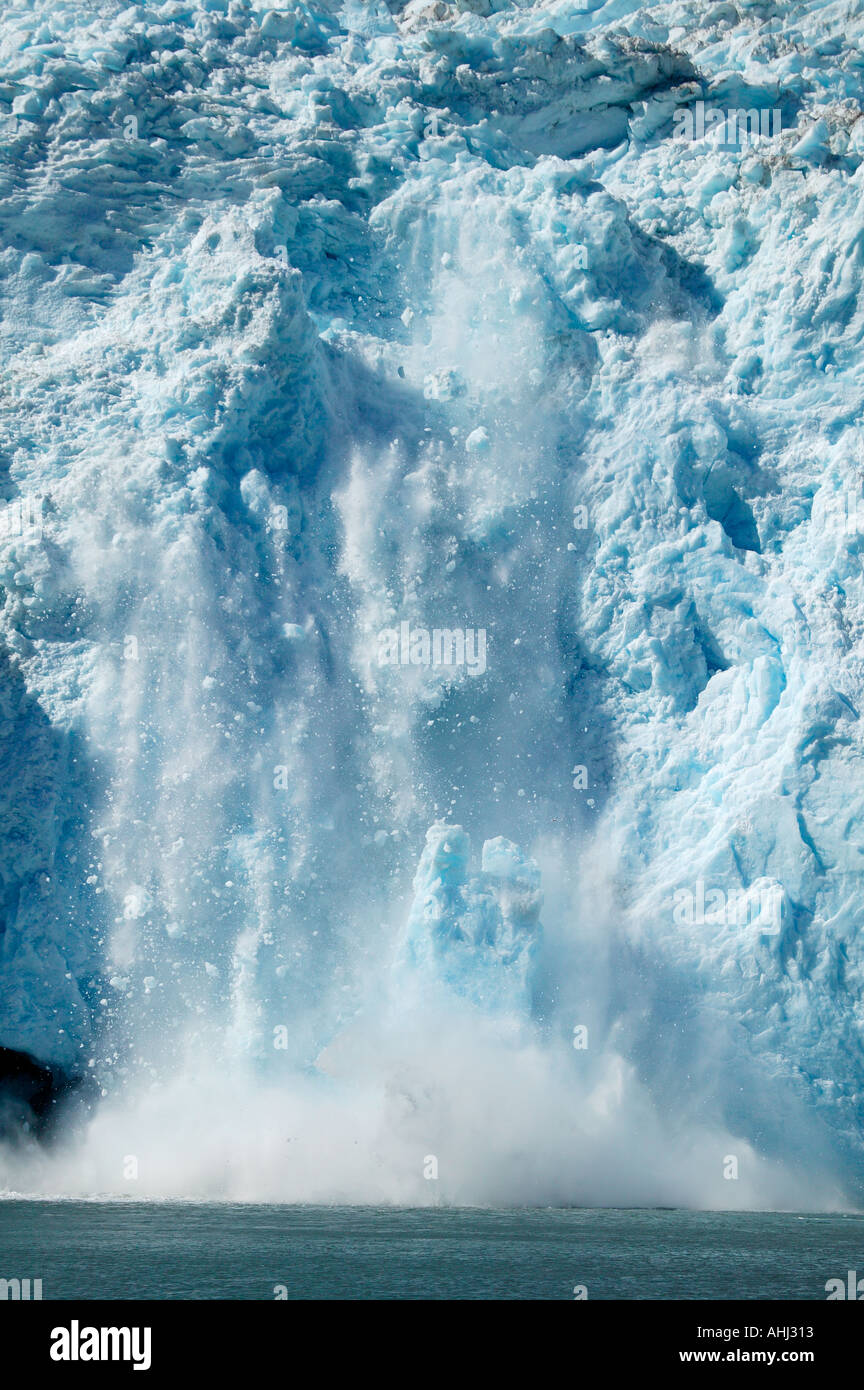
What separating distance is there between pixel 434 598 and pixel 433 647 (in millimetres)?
762

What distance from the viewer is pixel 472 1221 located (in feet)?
49.0

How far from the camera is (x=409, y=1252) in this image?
41.2 feet

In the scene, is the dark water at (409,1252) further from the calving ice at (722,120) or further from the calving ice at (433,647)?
the calving ice at (722,120)

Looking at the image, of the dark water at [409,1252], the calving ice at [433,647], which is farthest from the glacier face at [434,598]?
the dark water at [409,1252]

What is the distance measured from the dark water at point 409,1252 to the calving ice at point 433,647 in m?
7.35

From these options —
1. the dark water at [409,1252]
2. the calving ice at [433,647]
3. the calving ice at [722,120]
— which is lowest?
the dark water at [409,1252]

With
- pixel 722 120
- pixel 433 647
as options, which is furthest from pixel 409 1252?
pixel 722 120

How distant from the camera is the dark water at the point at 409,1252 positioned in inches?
433

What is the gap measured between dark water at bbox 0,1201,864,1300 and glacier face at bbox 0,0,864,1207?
4.66 ft

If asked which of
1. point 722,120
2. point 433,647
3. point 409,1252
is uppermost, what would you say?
point 722,120

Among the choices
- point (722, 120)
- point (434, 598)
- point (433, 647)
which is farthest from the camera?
point (722, 120)

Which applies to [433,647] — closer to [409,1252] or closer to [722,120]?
[409,1252]

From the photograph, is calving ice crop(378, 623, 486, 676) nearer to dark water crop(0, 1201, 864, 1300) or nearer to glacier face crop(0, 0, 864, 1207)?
glacier face crop(0, 0, 864, 1207)
